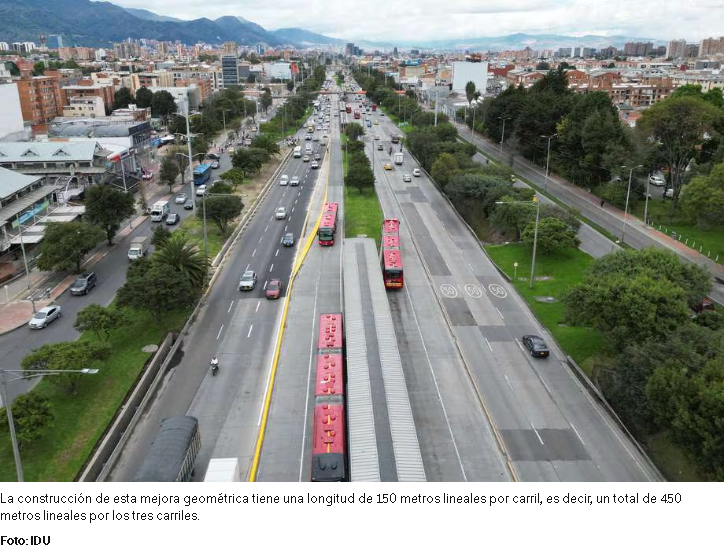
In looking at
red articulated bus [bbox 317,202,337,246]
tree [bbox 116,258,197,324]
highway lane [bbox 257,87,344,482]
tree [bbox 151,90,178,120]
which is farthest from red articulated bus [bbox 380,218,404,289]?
tree [bbox 151,90,178,120]

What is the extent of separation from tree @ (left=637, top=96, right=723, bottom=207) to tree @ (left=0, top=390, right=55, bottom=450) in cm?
6092

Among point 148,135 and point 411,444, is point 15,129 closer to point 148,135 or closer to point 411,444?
point 148,135

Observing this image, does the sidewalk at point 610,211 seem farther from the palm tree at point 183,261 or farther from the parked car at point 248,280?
the palm tree at point 183,261

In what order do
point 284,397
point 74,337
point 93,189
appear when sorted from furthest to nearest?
point 93,189
point 74,337
point 284,397

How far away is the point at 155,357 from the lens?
115ft

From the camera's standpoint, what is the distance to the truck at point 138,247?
52250 millimetres

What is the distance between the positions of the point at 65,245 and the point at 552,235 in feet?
136

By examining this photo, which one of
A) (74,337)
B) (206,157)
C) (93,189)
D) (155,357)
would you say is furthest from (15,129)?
(155,357)

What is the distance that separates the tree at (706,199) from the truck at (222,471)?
46.5 meters

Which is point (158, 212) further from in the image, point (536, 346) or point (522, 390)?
point (522, 390)

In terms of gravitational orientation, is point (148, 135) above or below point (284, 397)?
above

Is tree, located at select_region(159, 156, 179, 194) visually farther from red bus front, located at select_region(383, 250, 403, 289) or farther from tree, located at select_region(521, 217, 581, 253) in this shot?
tree, located at select_region(521, 217, 581, 253)

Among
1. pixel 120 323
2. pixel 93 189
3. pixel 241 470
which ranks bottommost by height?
pixel 241 470

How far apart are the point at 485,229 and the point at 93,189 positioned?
40517mm
